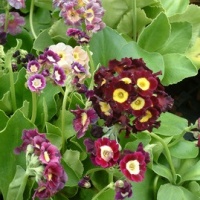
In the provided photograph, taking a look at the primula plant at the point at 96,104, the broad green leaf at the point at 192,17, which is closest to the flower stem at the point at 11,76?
the primula plant at the point at 96,104

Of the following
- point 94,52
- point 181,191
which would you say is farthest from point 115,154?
point 94,52

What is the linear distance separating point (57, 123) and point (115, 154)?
286 mm

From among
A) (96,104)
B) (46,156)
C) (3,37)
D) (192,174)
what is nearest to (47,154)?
(46,156)

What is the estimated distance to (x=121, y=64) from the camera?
0.84m

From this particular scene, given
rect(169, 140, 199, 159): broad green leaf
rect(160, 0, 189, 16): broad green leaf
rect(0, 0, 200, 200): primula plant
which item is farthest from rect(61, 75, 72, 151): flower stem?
rect(160, 0, 189, 16): broad green leaf

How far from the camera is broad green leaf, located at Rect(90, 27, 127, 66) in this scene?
117 centimetres

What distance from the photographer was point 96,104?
32.0 inches

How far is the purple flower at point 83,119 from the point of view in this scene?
0.85 m

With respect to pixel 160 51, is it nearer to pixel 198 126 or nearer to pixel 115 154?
pixel 198 126

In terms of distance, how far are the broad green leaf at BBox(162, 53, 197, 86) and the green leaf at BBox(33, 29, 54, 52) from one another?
27cm

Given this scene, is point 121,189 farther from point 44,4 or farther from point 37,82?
point 44,4

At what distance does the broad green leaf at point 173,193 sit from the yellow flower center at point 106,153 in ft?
0.74

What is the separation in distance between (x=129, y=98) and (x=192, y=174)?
1.02ft

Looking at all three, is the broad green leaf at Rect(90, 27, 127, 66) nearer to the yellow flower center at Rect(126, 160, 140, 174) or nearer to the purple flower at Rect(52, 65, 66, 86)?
the purple flower at Rect(52, 65, 66, 86)
